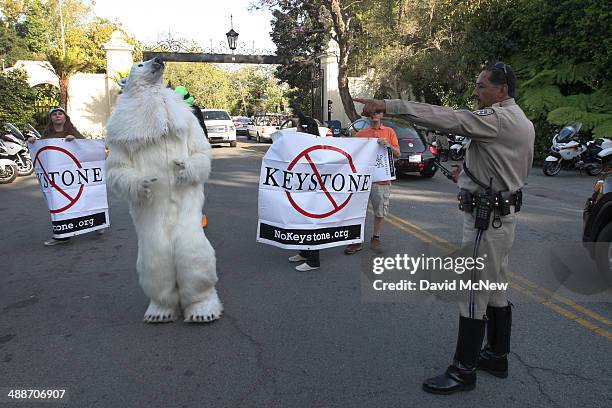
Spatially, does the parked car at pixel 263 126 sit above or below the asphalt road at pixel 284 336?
above

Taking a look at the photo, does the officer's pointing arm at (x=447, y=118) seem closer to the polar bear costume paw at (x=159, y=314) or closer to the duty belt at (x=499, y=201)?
the duty belt at (x=499, y=201)

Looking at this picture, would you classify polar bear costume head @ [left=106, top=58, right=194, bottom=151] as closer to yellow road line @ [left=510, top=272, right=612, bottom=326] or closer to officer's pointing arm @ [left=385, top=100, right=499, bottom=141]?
officer's pointing arm @ [left=385, top=100, right=499, bottom=141]

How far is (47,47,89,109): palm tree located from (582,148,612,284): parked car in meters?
25.1

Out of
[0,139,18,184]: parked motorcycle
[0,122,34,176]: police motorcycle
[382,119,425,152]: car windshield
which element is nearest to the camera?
[0,139,18,184]: parked motorcycle

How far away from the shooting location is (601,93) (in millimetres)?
15695

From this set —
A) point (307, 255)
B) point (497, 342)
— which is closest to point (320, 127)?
point (307, 255)

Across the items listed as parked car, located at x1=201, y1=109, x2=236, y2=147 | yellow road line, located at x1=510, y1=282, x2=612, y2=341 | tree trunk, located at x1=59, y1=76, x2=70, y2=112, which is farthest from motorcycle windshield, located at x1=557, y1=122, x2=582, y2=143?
tree trunk, located at x1=59, y1=76, x2=70, y2=112

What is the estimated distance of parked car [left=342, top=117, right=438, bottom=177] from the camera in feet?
41.3

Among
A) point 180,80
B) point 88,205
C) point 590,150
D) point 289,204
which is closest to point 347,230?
point 289,204

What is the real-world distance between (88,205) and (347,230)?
3883 millimetres

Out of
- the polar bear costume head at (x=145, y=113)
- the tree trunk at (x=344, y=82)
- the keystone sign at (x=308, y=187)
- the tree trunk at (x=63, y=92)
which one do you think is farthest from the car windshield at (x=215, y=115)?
the polar bear costume head at (x=145, y=113)

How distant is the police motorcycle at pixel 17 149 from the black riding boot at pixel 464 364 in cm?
1298

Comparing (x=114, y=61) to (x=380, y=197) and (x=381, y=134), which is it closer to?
(x=381, y=134)

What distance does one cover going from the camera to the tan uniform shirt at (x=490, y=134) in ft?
8.71
